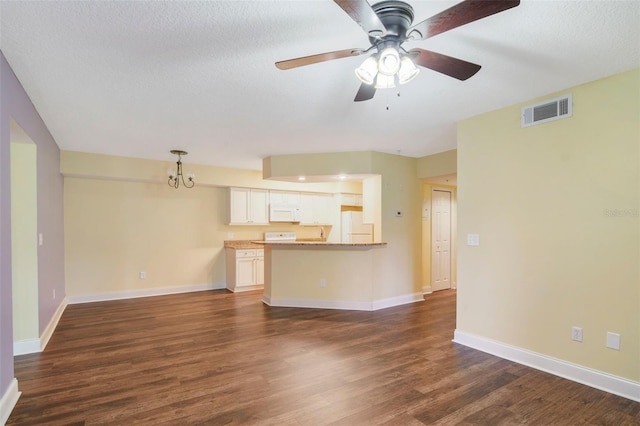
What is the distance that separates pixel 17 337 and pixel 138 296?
2543 mm

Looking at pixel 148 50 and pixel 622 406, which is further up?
pixel 148 50

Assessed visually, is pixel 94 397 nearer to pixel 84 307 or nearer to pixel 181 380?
pixel 181 380

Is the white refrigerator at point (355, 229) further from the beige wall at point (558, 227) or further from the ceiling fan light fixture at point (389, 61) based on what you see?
the ceiling fan light fixture at point (389, 61)

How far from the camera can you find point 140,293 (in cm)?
577

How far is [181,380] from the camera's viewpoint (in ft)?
8.79

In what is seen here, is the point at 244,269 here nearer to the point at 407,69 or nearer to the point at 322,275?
the point at 322,275

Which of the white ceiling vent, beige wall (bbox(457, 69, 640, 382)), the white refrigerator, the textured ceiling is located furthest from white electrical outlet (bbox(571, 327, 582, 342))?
the white refrigerator

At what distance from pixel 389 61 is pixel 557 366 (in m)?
2.92

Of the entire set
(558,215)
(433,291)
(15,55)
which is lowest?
(433,291)

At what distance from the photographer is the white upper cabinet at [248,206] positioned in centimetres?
644

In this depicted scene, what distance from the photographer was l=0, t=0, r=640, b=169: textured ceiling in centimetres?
177

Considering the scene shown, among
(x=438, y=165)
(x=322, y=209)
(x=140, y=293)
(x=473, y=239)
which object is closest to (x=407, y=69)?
(x=473, y=239)

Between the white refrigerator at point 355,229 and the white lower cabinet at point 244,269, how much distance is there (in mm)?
1945

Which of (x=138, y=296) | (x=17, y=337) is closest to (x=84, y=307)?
(x=138, y=296)
